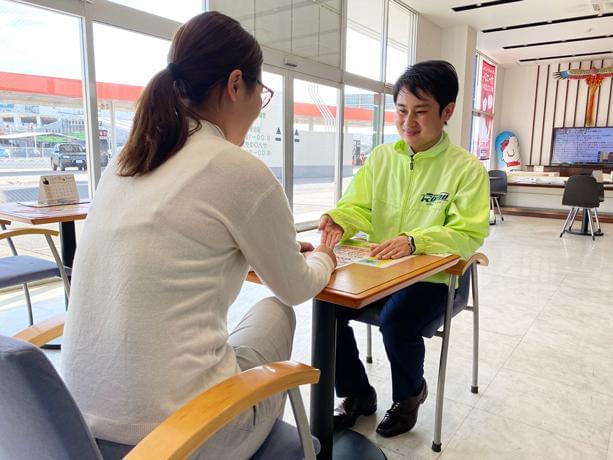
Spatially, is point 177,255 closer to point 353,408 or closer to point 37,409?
point 37,409

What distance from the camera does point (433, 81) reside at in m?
1.66

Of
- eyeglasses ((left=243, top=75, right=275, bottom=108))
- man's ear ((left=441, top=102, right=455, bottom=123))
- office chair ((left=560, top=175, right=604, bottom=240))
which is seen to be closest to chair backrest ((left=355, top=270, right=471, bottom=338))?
man's ear ((left=441, top=102, right=455, bottom=123))

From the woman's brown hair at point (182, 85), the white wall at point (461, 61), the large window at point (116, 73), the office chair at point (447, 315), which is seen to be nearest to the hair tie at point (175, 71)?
the woman's brown hair at point (182, 85)

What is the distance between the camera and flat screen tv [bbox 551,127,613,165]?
10.2 m

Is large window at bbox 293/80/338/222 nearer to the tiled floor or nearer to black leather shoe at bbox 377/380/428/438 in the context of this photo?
the tiled floor

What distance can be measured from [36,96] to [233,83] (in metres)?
3.06

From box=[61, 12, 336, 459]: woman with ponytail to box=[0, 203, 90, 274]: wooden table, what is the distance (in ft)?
4.76

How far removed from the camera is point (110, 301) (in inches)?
28.9

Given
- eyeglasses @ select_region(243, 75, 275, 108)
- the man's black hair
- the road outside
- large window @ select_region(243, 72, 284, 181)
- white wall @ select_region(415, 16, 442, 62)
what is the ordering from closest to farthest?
eyeglasses @ select_region(243, 75, 275, 108) < the man's black hair < the road outside < large window @ select_region(243, 72, 284, 181) < white wall @ select_region(415, 16, 442, 62)

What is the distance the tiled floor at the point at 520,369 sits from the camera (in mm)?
1679

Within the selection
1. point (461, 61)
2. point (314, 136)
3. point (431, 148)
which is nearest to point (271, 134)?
point (314, 136)

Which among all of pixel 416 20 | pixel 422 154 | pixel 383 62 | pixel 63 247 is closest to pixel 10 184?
pixel 63 247

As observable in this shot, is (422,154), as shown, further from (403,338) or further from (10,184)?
(10,184)

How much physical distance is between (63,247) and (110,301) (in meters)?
2.14
